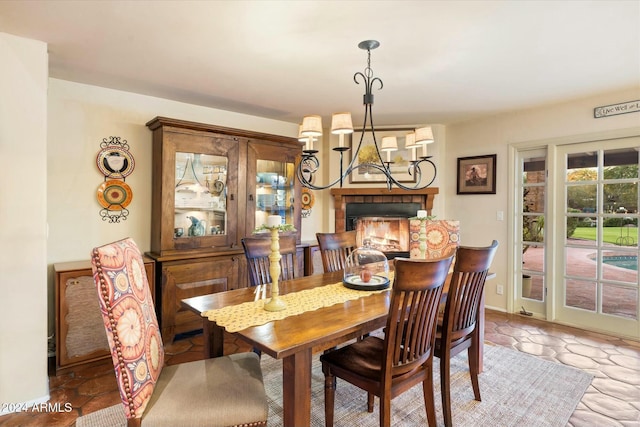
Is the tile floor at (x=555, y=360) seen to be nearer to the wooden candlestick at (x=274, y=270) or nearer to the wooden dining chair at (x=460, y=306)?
the wooden dining chair at (x=460, y=306)

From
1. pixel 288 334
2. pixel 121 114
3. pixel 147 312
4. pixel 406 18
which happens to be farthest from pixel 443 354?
pixel 121 114

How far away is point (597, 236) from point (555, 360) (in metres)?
1.42

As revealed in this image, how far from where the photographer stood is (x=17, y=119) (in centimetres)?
214

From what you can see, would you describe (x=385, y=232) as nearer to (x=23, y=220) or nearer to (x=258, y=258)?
(x=258, y=258)

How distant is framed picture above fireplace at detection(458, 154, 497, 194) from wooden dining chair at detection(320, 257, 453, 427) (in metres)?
2.87

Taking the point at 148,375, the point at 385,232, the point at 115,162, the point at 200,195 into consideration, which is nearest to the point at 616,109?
the point at 385,232

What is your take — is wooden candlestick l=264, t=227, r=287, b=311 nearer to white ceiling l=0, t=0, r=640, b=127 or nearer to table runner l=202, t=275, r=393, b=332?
table runner l=202, t=275, r=393, b=332

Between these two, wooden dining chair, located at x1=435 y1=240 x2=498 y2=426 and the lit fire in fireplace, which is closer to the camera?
wooden dining chair, located at x1=435 y1=240 x2=498 y2=426

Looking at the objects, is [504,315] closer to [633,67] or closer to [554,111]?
[554,111]

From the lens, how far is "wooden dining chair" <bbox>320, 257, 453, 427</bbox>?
4.98ft

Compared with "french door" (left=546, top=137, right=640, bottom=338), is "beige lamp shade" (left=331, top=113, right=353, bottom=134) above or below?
above

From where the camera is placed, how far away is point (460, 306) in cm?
199

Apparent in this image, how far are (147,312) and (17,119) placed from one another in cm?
164

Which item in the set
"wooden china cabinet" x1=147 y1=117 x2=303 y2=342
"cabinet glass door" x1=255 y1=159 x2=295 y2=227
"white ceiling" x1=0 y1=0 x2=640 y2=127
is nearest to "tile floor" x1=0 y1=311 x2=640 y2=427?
"wooden china cabinet" x1=147 y1=117 x2=303 y2=342
